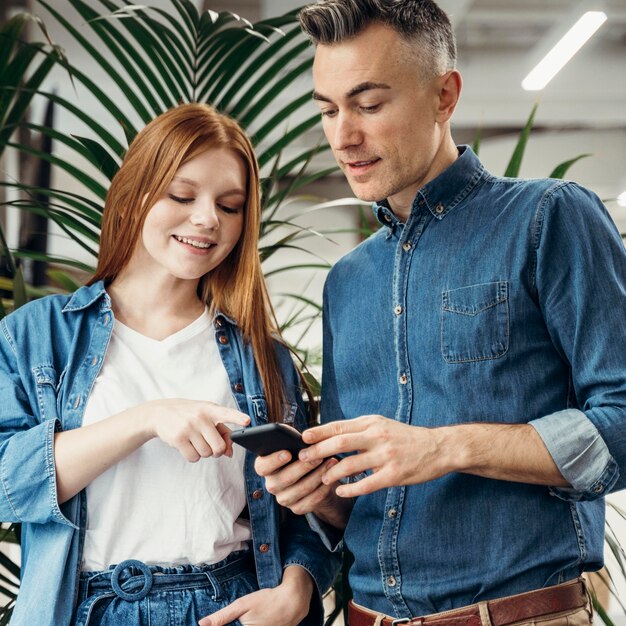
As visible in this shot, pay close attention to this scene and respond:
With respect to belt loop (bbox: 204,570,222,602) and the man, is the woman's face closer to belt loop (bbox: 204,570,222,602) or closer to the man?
the man

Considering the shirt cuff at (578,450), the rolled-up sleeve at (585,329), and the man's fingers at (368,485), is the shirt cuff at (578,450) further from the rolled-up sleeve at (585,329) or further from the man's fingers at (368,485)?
the man's fingers at (368,485)

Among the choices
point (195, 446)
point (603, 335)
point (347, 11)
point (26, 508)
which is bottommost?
point (26, 508)

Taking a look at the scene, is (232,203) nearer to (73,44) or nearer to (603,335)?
(603,335)

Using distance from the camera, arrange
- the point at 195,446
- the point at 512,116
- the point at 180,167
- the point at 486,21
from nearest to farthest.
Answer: the point at 195,446 < the point at 180,167 < the point at 486,21 < the point at 512,116

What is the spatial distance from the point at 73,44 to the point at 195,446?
4718 millimetres

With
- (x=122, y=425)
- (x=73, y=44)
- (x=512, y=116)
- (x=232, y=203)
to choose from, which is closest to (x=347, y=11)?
(x=232, y=203)

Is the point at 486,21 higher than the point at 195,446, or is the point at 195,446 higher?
the point at 486,21

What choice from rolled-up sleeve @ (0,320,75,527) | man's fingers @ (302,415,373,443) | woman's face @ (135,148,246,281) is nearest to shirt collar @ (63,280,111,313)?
woman's face @ (135,148,246,281)

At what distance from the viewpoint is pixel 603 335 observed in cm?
121

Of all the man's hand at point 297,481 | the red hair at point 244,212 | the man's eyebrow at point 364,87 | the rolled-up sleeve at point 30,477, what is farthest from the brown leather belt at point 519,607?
the man's eyebrow at point 364,87

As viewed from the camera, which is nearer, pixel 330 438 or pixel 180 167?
pixel 330 438

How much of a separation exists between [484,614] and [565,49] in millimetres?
4595

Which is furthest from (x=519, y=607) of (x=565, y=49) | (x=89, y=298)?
(x=565, y=49)

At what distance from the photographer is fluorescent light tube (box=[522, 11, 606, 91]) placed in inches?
179
